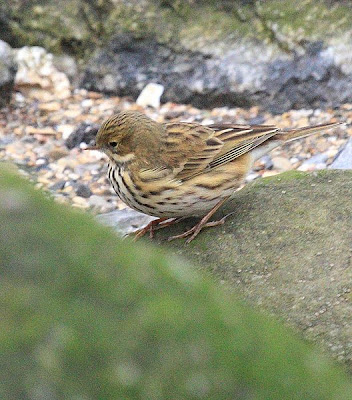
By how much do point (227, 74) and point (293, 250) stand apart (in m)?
4.42

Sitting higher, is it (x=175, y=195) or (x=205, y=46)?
(x=175, y=195)

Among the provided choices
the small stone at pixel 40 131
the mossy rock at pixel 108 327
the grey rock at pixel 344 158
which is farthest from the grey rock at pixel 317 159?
the mossy rock at pixel 108 327

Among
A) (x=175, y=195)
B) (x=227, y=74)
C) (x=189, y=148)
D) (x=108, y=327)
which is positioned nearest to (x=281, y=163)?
(x=227, y=74)

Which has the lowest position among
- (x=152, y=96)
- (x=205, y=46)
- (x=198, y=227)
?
(x=152, y=96)

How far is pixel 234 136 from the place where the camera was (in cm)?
658

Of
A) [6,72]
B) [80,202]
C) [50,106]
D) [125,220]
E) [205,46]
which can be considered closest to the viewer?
[125,220]

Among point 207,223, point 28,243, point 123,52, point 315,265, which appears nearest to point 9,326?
point 28,243

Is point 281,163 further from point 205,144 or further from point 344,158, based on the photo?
point 205,144

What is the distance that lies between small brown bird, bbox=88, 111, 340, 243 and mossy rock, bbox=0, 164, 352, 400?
366cm

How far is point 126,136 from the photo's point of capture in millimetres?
6410

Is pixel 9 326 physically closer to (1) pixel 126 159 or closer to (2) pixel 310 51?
(1) pixel 126 159

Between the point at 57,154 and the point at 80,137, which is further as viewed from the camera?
the point at 80,137

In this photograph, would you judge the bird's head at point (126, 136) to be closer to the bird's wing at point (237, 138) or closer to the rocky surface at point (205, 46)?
the bird's wing at point (237, 138)

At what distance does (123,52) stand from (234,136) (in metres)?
3.89
